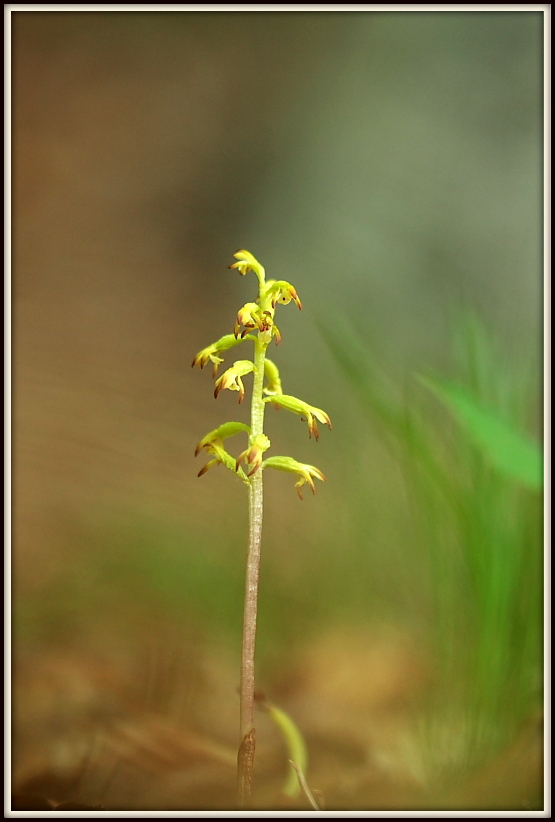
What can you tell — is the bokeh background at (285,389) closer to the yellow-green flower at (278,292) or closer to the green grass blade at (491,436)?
the green grass blade at (491,436)

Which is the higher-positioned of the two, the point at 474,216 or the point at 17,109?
the point at 17,109

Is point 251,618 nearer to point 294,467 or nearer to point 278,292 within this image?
point 294,467

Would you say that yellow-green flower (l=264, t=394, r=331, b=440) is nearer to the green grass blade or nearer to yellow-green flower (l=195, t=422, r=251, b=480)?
yellow-green flower (l=195, t=422, r=251, b=480)

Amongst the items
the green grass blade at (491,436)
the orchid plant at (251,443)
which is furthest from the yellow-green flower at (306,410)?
the green grass blade at (491,436)

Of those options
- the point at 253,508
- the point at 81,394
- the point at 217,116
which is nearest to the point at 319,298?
the point at 81,394

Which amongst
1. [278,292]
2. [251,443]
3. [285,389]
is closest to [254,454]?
[251,443]

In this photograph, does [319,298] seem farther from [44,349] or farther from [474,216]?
[44,349]
